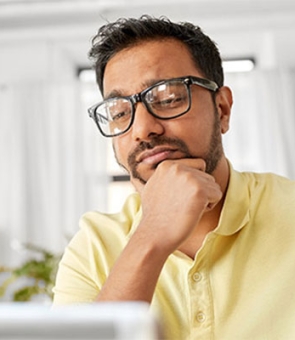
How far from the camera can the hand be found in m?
1.00

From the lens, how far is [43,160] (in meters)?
4.24

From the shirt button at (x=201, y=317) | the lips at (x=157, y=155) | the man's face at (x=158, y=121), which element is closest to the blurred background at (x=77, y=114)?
the man's face at (x=158, y=121)

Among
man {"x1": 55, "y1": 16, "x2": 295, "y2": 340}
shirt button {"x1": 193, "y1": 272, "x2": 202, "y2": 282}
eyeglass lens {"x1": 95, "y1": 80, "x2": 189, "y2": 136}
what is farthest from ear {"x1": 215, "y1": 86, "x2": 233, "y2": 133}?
shirt button {"x1": 193, "y1": 272, "x2": 202, "y2": 282}

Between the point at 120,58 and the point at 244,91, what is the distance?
3.03 metres

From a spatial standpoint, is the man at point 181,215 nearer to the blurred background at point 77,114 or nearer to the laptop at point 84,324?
the laptop at point 84,324

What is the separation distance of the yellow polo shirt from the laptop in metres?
0.77

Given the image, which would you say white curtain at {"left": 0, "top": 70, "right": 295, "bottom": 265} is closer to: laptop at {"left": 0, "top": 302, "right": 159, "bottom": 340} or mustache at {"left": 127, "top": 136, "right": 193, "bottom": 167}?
mustache at {"left": 127, "top": 136, "right": 193, "bottom": 167}

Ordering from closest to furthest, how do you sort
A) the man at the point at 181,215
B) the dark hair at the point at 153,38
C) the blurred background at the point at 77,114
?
the man at the point at 181,215 → the dark hair at the point at 153,38 → the blurred background at the point at 77,114

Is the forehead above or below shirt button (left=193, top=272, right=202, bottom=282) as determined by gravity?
above

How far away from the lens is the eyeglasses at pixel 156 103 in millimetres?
1227

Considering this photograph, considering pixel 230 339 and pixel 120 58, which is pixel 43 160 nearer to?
pixel 120 58

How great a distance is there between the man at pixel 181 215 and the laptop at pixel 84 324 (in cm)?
61

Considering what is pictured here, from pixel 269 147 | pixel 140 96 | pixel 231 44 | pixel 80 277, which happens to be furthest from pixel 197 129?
pixel 231 44

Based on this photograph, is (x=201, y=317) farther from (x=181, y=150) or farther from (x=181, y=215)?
(x=181, y=150)
